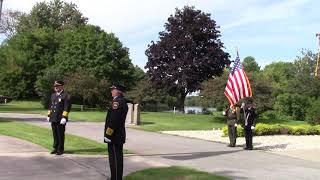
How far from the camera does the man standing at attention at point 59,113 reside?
47.8 ft

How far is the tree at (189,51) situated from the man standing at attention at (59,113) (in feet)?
102

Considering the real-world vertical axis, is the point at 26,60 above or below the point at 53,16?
below

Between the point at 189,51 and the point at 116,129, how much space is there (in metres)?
36.0

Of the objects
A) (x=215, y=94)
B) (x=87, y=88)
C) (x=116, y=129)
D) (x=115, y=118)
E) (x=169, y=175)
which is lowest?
(x=169, y=175)

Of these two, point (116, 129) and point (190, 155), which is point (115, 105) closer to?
point (116, 129)

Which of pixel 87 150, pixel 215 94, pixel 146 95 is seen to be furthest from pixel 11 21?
pixel 87 150

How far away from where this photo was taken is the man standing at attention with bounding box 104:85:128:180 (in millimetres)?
10391

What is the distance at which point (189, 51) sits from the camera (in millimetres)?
46125

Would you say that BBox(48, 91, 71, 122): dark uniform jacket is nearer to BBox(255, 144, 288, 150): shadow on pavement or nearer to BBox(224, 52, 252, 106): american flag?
BBox(224, 52, 252, 106): american flag

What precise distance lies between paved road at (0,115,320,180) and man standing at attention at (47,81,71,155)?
2236 mm

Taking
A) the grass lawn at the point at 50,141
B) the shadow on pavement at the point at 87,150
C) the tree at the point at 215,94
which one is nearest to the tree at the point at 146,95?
the tree at the point at 215,94

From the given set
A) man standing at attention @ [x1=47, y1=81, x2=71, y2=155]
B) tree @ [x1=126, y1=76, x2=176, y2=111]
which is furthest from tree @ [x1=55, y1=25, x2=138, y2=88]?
man standing at attention @ [x1=47, y1=81, x2=71, y2=155]

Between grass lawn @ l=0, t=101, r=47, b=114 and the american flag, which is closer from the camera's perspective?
A: the american flag

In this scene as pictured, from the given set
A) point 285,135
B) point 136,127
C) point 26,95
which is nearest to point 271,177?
point 285,135
